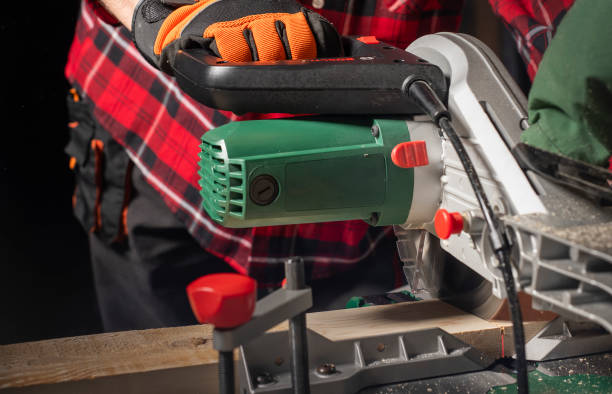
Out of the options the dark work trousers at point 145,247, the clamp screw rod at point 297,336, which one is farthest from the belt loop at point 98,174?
the clamp screw rod at point 297,336

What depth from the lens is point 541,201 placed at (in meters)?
0.70

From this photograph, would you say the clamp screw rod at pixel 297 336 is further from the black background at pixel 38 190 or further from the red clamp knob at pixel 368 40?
the black background at pixel 38 190

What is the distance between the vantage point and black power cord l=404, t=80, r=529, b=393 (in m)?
0.62

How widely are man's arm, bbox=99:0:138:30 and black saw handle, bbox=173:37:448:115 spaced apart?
0.40 m

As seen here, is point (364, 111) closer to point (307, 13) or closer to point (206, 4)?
point (307, 13)

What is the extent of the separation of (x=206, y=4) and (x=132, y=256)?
860 millimetres

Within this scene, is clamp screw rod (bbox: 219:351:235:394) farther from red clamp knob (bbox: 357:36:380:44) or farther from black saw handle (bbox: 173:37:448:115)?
red clamp knob (bbox: 357:36:380:44)

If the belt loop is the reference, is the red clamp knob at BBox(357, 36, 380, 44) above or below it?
above

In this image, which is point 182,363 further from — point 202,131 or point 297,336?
point 202,131

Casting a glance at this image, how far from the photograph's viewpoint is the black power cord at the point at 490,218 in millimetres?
621

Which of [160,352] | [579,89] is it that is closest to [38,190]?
[160,352]

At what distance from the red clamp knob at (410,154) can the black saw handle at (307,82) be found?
0.07 metres

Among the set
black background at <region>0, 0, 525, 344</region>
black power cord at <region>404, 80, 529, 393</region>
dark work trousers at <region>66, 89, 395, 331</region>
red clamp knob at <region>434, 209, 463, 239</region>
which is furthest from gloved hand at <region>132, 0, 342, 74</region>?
black background at <region>0, 0, 525, 344</region>

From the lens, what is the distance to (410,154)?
0.82 meters
